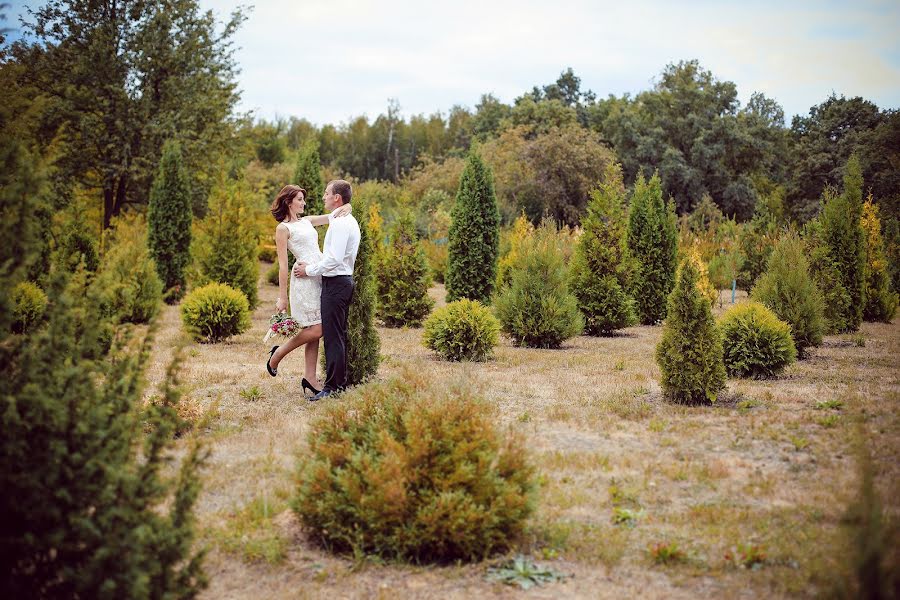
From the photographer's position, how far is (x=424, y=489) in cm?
407

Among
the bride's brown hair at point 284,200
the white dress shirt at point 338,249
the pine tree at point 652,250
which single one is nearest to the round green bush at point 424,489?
the white dress shirt at point 338,249

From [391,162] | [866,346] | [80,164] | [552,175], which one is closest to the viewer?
[866,346]

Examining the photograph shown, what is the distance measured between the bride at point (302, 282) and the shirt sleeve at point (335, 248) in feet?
0.70

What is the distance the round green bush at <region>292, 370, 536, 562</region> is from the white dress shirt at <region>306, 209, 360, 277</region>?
3272 mm

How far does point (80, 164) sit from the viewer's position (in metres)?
21.6

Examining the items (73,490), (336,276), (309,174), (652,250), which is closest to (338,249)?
(336,276)

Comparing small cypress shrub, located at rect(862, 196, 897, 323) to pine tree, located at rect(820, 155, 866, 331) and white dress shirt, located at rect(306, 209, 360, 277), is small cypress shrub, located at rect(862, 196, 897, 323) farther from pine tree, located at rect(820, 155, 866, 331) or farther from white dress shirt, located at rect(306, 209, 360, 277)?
white dress shirt, located at rect(306, 209, 360, 277)

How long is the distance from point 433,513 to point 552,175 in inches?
1208

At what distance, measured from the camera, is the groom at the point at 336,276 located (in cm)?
752

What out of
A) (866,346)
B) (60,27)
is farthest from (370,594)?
(60,27)

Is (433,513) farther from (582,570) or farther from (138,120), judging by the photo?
(138,120)

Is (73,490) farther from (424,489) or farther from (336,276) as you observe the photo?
(336,276)

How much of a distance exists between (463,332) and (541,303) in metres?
2.10

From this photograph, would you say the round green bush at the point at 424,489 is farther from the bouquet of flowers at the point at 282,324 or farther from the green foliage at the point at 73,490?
the bouquet of flowers at the point at 282,324
